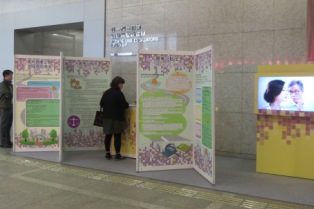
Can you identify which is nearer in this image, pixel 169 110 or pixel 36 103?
pixel 169 110

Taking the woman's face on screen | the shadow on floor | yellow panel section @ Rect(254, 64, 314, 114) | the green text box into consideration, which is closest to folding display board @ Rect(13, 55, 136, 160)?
the green text box

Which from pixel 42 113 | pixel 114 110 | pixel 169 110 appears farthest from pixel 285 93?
pixel 42 113

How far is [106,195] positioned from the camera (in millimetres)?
4387

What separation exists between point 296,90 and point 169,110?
77.5 inches

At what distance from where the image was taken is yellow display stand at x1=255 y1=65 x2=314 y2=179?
5.09 metres

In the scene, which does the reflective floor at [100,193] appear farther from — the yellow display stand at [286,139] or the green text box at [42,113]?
the green text box at [42,113]

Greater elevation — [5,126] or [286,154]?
A: [5,126]

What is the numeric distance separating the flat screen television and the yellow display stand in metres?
0.06

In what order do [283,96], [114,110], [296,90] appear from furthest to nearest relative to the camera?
[114,110]
[283,96]
[296,90]

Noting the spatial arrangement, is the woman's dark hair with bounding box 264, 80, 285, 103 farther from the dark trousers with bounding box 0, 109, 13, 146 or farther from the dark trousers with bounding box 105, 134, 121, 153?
the dark trousers with bounding box 0, 109, 13, 146

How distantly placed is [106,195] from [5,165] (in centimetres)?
251

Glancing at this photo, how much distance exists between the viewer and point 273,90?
5.25m

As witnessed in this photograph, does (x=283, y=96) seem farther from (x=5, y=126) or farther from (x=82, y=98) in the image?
(x=5, y=126)

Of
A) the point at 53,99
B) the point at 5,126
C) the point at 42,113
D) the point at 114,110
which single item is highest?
the point at 53,99
